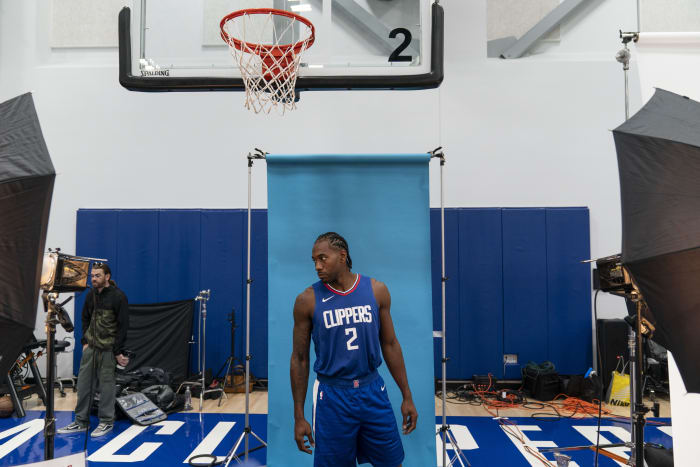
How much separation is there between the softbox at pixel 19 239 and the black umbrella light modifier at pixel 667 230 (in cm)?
218

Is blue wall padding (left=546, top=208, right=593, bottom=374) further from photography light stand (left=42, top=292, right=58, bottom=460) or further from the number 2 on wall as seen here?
photography light stand (left=42, top=292, right=58, bottom=460)

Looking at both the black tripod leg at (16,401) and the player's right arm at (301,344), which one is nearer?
the player's right arm at (301,344)

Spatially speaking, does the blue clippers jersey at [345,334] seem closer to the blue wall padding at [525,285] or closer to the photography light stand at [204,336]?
the photography light stand at [204,336]

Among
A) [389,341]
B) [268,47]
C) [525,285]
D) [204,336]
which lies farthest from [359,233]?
[525,285]

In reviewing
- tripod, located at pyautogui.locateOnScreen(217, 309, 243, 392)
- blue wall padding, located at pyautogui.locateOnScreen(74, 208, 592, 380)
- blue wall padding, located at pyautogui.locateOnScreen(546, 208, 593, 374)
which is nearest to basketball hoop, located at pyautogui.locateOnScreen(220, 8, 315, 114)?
blue wall padding, located at pyautogui.locateOnScreen(74, 208, 592, 380)

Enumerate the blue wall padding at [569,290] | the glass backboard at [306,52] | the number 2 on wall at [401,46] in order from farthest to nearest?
1. the blue wall padding at [569,290]
2. the number 2 on wall at [401,46]
3. the glass backboard at [306,52]

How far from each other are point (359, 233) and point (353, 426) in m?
1.93

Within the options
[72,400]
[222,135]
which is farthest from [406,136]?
[72,400]

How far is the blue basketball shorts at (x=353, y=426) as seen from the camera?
2.85 m

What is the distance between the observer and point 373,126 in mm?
7629

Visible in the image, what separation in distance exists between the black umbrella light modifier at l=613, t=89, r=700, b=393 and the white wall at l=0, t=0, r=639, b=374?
550cm

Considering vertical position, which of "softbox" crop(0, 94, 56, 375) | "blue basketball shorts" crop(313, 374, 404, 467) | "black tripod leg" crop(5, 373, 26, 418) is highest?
"softbox" crop(0, 94, 56, 375)

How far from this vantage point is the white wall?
7.50 metres

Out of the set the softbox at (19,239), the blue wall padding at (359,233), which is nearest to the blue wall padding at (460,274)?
the blue wall padding at (359,233)
